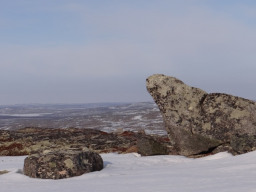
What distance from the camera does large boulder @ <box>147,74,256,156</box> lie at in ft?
64.0

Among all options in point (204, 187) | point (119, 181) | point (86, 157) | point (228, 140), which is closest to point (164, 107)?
point (228, 140)

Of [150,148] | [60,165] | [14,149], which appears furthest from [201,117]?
[14,149]

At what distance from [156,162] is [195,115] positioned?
4139mm

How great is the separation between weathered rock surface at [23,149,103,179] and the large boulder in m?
6.77

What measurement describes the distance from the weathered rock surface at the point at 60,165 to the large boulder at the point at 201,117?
6.77 m

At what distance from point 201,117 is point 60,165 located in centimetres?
927

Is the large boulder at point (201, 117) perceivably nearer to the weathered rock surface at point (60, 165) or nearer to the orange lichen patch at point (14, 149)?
the weathered rock surface at point (60, 165)

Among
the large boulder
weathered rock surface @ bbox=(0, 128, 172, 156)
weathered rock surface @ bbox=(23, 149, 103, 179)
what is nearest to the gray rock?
the large boulder

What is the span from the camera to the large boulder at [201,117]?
768 inches

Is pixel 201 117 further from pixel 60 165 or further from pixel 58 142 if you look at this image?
pixel 58 142

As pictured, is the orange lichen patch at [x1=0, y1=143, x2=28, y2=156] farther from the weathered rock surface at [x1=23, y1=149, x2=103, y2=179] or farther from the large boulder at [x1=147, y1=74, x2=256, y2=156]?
the weathered rock surface at [x1=23, y1=149, x2=103, y2=179]

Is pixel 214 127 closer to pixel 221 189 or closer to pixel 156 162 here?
pixel 156 162

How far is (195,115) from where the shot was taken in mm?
20047

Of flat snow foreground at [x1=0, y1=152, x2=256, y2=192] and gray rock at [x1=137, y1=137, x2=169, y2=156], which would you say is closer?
flat snow foreground at [x1=0, y1=152, x2=256, y2=192]
